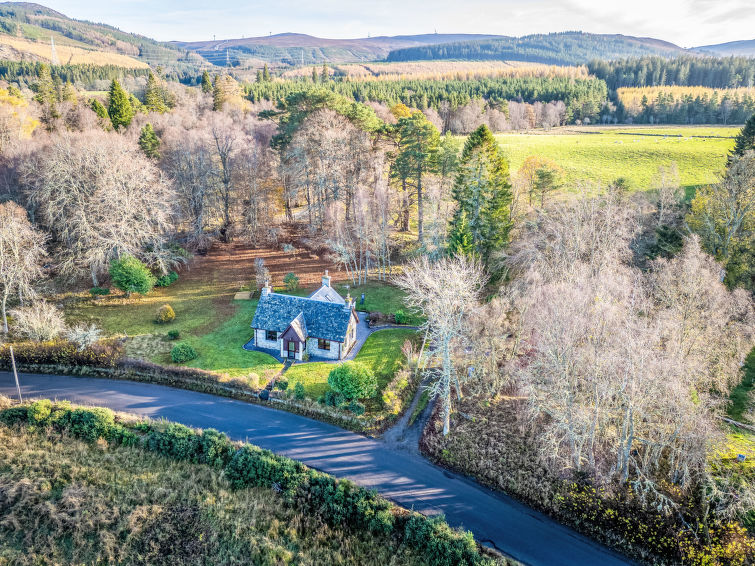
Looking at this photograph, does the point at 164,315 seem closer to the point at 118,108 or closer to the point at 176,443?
the point at 176,443

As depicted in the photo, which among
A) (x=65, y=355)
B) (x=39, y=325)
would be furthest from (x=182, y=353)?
(x=39, y=325)

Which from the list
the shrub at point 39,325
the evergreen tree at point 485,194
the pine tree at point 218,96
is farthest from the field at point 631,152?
the pine tree at point 218,96

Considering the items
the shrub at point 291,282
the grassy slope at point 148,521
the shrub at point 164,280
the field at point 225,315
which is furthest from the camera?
the shrub at point 164,280

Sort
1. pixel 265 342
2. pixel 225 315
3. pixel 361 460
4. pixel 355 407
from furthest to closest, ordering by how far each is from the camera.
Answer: pixel 225 315
pixel 265 342
pixel 355 407
pixel 361 460

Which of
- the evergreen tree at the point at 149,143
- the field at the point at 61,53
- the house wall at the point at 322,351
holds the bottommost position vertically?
the house wall at the point at 322,351

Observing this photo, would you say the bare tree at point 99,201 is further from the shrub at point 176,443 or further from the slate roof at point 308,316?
the shrub at point 176,443

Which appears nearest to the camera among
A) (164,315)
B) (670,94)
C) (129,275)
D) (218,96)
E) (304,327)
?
(304,327)

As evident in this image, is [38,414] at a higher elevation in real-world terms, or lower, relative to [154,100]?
lower
